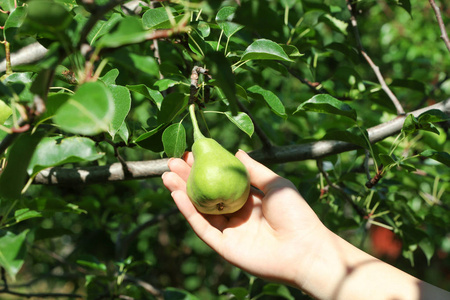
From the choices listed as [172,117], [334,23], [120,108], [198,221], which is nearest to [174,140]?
[172,117]

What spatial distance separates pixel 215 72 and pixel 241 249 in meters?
0.71

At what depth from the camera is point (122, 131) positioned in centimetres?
128

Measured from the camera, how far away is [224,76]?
807mm

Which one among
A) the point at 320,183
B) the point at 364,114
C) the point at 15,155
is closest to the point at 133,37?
the point at 15,155

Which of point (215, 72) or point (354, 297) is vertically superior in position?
point (215, 72)

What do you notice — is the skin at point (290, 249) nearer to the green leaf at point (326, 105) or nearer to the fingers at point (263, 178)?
the fingers at point (263, 178)

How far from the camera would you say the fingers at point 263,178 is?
1.38 metres

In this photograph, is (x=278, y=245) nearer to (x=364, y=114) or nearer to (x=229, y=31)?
(x=229, y=31)

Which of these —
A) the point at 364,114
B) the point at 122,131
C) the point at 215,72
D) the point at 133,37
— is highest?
the point at 133,37

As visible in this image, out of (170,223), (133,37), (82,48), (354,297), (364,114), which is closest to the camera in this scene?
(133,37)

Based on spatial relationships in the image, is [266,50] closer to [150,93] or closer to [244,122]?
[244,122]

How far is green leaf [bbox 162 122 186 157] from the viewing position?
1.18 meters

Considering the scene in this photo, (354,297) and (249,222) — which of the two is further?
(249,222)

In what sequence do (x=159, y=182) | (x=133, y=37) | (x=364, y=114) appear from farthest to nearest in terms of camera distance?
(x=159, y=182) < (x=364, y=114) < (x=133, y=37)
